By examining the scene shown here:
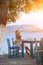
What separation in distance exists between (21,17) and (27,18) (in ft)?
0.41

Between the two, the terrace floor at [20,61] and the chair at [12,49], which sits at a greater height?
the chair at [12,49]

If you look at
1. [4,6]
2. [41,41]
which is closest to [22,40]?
[41,41]

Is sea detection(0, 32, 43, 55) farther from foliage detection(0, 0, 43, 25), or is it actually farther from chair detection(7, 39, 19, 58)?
foliage detection(0, 0, 43, 25)

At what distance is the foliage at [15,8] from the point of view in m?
3.68

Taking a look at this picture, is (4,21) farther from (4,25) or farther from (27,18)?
(27,18)

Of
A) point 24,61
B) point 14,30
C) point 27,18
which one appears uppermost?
point 27,18

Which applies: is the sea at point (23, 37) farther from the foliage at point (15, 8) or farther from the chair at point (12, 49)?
the foliage at point (15, 8)

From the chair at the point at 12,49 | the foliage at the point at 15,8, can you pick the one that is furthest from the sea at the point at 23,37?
the foliage at the point at 15,8

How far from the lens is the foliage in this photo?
12.1 ft

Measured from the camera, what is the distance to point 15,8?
3.71m

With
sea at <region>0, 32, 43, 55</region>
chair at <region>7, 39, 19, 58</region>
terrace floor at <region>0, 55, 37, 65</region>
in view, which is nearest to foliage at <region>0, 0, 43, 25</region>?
sea at <region>0, 32, 43, 55</region>

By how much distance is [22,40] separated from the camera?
3.67 metres

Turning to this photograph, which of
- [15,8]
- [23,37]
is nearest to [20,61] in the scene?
A: [23,37]

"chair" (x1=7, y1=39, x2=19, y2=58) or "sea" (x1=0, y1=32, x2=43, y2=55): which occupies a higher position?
"sea" (x1=0, y1=32, x2=43, y2=55)
